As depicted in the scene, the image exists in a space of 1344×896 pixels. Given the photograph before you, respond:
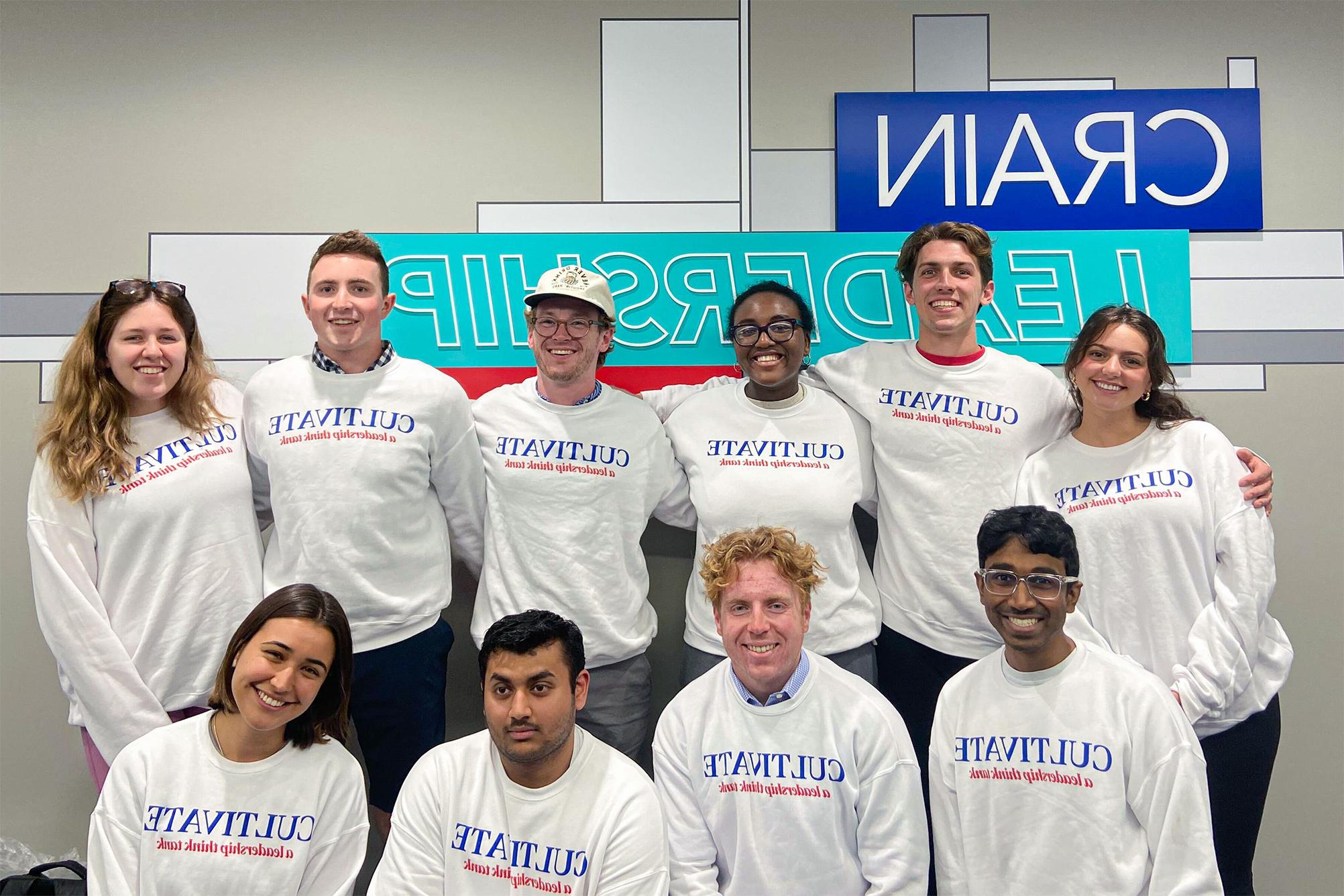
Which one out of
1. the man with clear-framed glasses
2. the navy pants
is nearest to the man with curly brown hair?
the man with clear-framed glasses

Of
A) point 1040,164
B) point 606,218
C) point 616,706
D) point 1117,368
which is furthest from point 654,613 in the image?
point 1040,164

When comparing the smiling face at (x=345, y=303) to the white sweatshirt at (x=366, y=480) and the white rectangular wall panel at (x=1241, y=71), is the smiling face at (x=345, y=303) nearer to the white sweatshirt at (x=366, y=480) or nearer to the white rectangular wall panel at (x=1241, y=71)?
the white sweatshirt at (x=366, y=480)

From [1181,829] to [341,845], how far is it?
1859mm

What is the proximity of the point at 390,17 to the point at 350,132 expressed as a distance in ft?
1.38

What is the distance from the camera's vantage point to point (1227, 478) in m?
2.54

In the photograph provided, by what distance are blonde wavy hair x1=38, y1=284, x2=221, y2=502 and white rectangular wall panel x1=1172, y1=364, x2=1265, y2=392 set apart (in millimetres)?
3055

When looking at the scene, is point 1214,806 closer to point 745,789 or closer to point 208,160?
point 745,789

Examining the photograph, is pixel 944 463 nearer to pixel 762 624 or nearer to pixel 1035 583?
pixel 1035 583

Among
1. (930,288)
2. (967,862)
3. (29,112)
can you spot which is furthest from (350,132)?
(967,862)

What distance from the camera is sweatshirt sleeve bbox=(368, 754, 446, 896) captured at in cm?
212

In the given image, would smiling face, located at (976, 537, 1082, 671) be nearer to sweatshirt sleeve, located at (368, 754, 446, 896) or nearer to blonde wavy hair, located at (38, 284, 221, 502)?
sweatshirt sleeve, located at (368, 754, 446, 896)

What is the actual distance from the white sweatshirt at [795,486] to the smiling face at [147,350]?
4.50 feet

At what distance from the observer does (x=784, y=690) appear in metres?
2.31

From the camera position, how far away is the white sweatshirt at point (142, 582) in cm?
244
